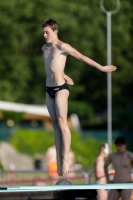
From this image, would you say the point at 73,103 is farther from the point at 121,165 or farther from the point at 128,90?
the point at 121,165

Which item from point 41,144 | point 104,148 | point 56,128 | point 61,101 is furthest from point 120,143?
point 41,144

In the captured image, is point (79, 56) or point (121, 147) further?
point (121, 147)

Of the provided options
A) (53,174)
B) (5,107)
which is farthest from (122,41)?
(53,174)

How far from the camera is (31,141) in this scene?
41188 mm

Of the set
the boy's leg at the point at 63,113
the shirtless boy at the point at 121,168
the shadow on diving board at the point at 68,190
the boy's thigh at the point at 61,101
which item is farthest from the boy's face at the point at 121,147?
the boy's thigh at the point at 61,101

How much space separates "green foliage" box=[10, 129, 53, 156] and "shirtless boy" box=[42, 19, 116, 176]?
29.5 meters

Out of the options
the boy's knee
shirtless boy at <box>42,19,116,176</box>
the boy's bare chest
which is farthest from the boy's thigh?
the boy's bare chest

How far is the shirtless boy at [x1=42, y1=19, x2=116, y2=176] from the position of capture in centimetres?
1095

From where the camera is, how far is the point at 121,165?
14656 mm

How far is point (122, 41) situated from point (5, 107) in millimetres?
18467

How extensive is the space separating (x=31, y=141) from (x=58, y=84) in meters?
30.2

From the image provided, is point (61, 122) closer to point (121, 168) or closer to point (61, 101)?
point (61, 101)

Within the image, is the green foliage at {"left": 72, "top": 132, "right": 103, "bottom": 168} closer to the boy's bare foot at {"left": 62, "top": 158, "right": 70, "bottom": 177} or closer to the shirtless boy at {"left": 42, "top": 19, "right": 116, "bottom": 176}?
the shirtless boy at {"left": 42, "top": 19, "right": 116, "bottom": 176}

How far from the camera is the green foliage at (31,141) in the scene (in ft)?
134
